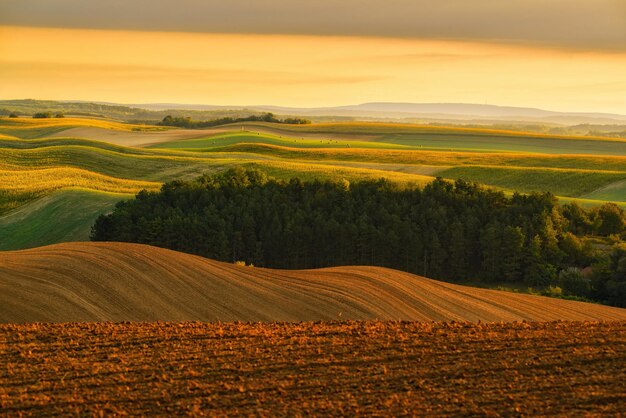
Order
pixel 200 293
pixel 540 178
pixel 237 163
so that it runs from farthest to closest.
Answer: pixel 237 163
pixel 540 178
pixel 200 293

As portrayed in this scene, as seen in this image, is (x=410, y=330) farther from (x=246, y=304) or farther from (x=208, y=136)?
(x=208, y=136)

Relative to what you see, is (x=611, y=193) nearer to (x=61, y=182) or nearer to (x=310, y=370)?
(x=61, y=182)

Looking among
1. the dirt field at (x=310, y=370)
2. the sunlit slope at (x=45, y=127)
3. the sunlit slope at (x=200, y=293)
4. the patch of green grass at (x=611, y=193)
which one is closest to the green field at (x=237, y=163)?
the patch of green grass at (x=611, y=193)

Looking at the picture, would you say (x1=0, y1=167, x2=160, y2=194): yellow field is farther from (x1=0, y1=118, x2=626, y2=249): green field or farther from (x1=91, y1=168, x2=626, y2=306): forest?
(x1=91, y1=168, x2=626, y2=306): forest

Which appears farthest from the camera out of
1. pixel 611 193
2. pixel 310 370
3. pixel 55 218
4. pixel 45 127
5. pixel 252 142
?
pixel 45 127

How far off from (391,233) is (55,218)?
32.2 metres

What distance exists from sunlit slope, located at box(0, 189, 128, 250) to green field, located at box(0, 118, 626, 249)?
0.13 m

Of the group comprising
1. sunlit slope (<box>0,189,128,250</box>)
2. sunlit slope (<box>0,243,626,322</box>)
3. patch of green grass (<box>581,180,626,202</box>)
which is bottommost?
sunlit slope (<box>0,189,128,250</box>)

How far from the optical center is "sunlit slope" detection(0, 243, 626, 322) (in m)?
26.5

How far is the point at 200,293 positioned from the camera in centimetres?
2905

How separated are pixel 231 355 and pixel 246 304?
31.1ft

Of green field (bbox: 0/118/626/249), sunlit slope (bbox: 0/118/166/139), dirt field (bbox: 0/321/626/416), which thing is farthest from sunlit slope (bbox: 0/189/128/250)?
sunlit slope (bbox: 0/118/166/139)

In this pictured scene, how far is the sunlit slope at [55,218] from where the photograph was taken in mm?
71062

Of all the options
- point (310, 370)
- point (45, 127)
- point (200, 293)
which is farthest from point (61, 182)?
point (310, 370)
